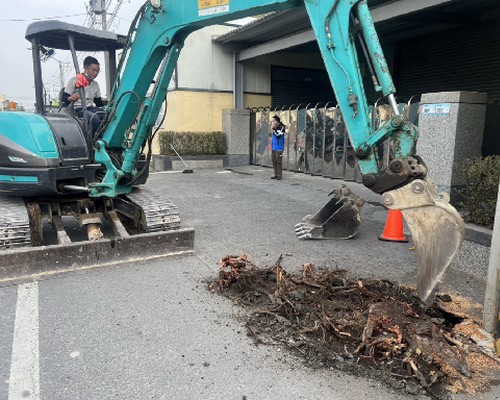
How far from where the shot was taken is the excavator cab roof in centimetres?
525

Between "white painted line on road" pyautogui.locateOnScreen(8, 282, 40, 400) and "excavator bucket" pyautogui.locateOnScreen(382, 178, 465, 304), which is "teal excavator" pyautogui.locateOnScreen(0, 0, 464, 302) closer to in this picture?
"excavator bucket" pyautogui.locateOnScreen(382, 178, 465, 304)

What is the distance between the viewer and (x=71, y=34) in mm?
5441

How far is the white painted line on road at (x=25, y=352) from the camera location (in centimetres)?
275

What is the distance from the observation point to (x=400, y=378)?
113 inches

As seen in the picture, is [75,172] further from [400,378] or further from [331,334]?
[400,378]

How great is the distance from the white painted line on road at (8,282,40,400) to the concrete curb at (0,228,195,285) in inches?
13.4

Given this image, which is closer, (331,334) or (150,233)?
(331,334)

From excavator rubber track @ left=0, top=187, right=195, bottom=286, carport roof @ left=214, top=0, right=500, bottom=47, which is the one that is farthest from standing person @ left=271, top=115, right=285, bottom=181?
excavator rubber track @ left=0, top=187, right=195, bottom=286

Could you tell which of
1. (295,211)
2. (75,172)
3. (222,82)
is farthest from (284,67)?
(75,172)

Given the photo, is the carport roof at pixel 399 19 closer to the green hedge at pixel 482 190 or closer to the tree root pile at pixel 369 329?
the green hedge at pixel 482 190

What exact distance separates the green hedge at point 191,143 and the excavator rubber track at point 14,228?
33.9 feet

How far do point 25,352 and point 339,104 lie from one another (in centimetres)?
336

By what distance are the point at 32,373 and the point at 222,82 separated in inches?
577

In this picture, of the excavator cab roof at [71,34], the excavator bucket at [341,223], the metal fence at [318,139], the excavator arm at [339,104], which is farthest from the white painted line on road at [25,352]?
the metal fence at [318,139]
